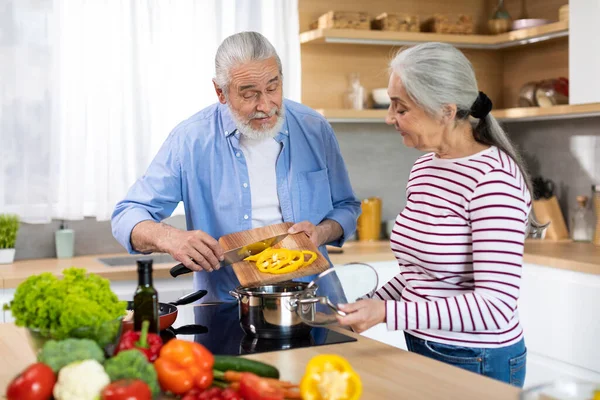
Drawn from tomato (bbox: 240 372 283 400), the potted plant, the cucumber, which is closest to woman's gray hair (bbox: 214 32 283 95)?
the cucumber

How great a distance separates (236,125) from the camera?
8.22 feet

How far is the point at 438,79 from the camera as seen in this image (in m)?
1.86

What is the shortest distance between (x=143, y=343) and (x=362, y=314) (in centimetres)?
47

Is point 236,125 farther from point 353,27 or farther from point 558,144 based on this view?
point 558,144

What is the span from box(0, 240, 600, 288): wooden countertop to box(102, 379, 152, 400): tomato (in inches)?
84.4

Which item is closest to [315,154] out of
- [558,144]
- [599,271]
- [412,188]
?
[412,188]

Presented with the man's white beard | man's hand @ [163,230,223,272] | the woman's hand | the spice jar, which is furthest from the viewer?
the spice jar

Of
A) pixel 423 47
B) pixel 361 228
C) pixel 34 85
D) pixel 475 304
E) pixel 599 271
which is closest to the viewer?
pixel 475 304

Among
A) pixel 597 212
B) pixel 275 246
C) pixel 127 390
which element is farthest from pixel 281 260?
pixel 597 212

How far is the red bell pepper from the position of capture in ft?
4.85

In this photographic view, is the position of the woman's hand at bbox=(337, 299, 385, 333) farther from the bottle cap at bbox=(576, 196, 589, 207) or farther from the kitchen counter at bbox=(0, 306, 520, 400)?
the bottle cap at bbox=(576, 196, 589, 207)

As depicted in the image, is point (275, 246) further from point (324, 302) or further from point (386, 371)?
point (386, 371)

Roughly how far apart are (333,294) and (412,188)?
42 centimetres

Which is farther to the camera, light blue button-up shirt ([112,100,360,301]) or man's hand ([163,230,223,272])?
light blue button-up shirt ([112,100,360,301])
